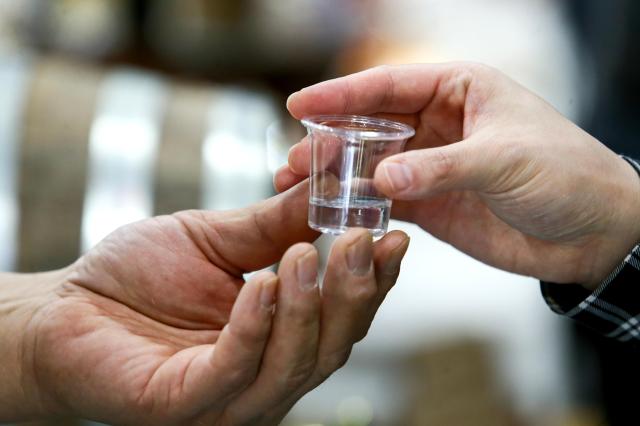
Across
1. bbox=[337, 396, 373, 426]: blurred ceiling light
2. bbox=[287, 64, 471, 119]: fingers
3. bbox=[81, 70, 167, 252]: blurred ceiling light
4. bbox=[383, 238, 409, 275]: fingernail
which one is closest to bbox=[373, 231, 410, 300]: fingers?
bbox=[383, 238, 409, 275]: fingernail

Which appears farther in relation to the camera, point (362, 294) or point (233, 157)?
point (233, 157)

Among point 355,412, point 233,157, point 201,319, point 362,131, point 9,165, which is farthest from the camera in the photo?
point 233,157

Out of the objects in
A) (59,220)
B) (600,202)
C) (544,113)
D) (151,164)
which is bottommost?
(59,220)

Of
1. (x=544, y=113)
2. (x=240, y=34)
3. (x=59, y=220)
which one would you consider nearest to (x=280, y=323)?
(x=544, y=113)

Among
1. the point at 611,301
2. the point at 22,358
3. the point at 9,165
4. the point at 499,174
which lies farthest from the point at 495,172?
the point at 9,165

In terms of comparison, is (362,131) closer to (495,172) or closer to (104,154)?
(495,172)

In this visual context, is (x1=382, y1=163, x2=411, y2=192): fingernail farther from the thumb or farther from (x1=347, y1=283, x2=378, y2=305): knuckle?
(x1=347, y1=283, x2=378, y2=305): knuckle

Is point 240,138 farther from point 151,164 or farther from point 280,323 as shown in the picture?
point 280,323
